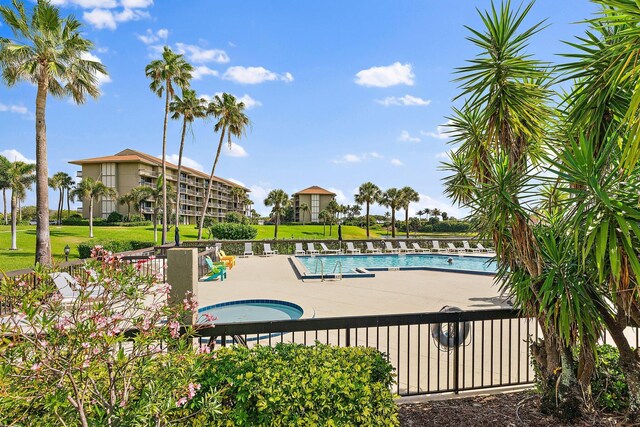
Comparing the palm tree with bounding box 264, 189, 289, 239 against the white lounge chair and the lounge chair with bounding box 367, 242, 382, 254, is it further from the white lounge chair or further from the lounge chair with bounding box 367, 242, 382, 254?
the lounge chair with bounding box 367, 242, 382, 254

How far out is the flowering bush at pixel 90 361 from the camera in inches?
76.6

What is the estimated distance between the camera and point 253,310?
10102mm

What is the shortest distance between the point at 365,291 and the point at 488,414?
8168 mm

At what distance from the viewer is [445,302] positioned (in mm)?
9750

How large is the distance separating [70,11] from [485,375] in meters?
18.1

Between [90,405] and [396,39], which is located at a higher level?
[396,39]

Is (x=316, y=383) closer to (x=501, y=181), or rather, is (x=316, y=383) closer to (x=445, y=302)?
(x=501, y=181)

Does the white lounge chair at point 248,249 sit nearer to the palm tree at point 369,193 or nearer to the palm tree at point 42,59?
the palm tree at point 42,59

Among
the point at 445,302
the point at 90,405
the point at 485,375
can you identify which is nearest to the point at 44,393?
the point at 90,405

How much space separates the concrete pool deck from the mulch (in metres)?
4.72

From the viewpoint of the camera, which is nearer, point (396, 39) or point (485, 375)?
point (485, 375)

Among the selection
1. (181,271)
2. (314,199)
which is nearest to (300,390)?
(181,271)

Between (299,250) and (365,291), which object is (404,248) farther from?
(365,291)

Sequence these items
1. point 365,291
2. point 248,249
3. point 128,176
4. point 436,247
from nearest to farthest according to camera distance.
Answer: point 365,291
point 248,249
point 436,247
point 128,176
